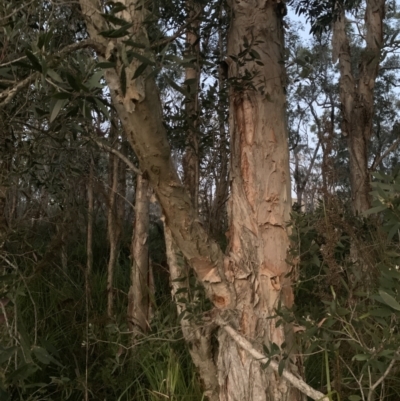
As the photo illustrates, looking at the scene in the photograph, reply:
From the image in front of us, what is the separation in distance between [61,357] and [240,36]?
2.33 meters

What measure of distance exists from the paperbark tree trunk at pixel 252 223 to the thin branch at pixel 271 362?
0.05 meters

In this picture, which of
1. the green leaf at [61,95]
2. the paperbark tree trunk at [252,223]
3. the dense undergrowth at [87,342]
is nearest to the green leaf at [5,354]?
the dense undergrowth at [87,342]

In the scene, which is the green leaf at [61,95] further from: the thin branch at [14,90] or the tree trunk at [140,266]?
the tree trunk at [140,266]

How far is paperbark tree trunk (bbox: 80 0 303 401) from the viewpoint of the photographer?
96.5 inches

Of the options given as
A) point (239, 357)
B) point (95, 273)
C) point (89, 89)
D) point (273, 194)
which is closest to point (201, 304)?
point (239, 357)

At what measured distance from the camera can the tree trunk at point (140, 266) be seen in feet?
12.3

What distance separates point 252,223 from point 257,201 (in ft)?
0.34

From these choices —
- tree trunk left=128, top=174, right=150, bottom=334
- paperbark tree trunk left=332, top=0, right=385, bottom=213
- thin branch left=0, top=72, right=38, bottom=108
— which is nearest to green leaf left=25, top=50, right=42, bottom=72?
thin branch left=0, top=72, right=38, bottom=108

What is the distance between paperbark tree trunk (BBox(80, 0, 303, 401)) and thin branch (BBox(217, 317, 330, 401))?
0.18 ft

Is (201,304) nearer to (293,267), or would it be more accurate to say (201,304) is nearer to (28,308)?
(293,267)

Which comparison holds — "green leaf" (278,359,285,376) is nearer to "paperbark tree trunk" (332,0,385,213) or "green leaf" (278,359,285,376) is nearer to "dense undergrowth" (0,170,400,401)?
"dense undergrowth" (0,170,400,401)

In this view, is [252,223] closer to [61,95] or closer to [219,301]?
[219,301]

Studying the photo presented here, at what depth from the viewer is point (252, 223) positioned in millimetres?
2562

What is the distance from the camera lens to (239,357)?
2.51m
